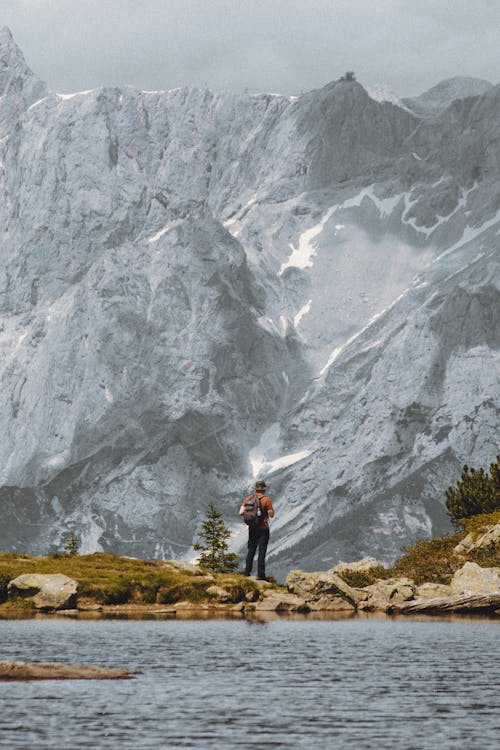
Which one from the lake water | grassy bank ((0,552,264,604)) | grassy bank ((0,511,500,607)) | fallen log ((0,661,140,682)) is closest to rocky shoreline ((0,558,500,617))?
grassy bank ((0,552,264,604))

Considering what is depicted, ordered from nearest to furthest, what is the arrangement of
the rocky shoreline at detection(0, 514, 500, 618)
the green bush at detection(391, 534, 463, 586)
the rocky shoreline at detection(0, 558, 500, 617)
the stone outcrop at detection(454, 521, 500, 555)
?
the rocky shoreline at detection(0, 558, 500, 617), the rocky shoreline at detection(0, 514, 500, 618), the green bush at detection(391, 534, 463, 586), the stone outcrop at detection(454, 521, 500, 555)

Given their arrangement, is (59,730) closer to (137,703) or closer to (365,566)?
(137,703)

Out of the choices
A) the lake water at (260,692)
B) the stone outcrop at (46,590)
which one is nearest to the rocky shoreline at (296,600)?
the stone outcrop at (46,590)

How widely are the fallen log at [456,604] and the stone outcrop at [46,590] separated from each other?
17.6 m

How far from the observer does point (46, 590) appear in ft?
237

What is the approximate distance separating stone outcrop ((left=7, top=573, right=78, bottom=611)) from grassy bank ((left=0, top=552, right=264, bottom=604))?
1.52 m

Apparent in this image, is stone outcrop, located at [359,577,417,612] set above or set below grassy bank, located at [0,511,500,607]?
below

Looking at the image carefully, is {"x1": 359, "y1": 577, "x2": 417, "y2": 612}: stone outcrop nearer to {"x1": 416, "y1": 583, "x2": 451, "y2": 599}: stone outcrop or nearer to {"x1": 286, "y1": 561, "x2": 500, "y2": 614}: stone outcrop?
{"x1": 286, "y1": 561, "x2": 500, "y2": 614}: stone outcrop

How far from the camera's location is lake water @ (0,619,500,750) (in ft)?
94.5

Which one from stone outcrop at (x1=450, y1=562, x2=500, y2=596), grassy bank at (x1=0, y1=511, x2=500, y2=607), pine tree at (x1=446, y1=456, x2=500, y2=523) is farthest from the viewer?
pine tree at (x1=446, y1=456, x2=500, y2=523)

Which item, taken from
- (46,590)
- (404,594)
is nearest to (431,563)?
(404,594)

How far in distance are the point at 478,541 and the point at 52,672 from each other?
61.5 m

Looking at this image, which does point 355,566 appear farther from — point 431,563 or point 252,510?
point 252,510

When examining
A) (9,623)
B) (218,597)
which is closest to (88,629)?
(9,623)
